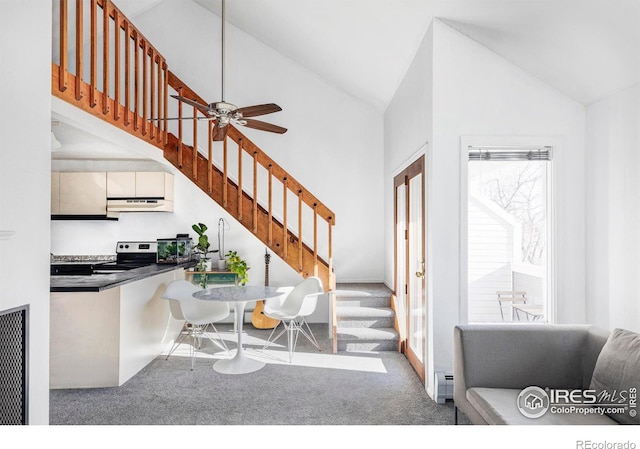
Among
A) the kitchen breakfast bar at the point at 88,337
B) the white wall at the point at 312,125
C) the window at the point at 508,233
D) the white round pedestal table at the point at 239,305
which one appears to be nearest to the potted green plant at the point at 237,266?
the white round pedestal table at the point at 239,305

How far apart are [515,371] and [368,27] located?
3084 mm

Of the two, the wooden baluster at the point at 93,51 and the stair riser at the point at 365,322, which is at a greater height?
the wooden baluster at the point at 93,51

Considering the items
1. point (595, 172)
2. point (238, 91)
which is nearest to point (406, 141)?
point (595, 172)

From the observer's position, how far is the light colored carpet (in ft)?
8.64

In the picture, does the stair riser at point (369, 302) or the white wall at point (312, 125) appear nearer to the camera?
the stair riser at point (369, 302)

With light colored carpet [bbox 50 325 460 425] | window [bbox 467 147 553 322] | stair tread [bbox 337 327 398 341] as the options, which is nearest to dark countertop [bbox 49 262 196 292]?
light colored carpet [bbox 50 325 460 425]

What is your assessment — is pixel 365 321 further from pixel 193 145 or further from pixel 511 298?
pixel 193 145

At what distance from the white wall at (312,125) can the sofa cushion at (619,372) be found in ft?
12.6

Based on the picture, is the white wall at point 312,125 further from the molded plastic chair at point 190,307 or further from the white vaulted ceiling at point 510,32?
the molded plastic chair at point 190,307

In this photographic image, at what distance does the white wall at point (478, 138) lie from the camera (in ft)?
9.69

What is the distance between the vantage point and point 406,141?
403cm

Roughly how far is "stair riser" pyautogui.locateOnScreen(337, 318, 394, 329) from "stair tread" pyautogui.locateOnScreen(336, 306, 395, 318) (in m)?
0.04

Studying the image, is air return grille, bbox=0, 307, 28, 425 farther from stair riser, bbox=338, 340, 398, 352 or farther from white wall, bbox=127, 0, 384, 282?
white wall, bbox=127, 0, 384, 282
